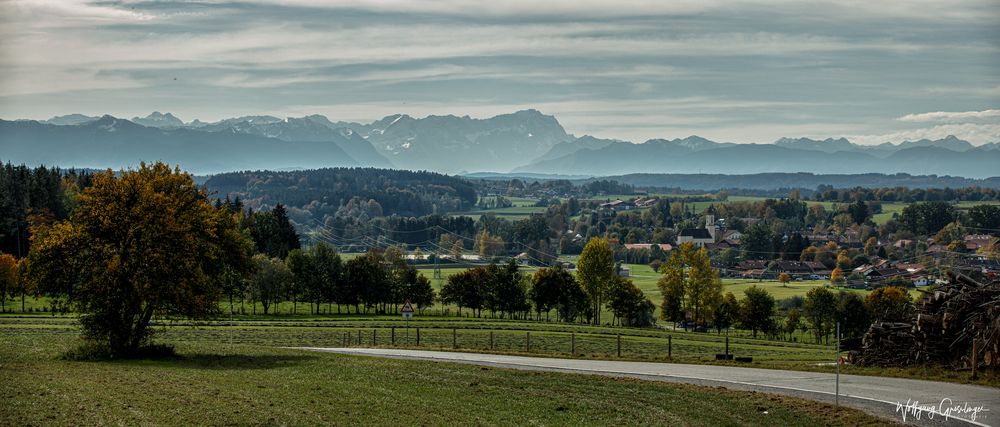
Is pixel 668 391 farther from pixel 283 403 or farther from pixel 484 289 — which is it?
pixel 484 289

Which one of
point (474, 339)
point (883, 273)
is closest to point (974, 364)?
point (474, 339)

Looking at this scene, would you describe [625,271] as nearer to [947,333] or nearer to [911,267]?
[911,267]

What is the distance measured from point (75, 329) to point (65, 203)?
2916 inches

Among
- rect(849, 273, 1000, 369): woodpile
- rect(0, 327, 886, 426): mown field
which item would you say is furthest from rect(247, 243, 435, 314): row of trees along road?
rect(849, 273, 1000, 369): woodpile

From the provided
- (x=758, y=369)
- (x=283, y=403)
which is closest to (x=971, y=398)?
(x=758, y=369)

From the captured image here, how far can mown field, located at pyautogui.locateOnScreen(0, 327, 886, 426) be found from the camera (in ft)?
76.9

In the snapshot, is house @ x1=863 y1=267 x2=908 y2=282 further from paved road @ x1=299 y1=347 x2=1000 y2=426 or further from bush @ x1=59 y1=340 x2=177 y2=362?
bush @ x1=59 y1=340 x2=177 y2=362

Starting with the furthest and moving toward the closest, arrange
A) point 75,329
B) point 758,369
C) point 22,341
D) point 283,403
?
point 75,329 → point 22,341 → point 758,369 → point 283,403

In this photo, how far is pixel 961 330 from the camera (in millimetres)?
32688

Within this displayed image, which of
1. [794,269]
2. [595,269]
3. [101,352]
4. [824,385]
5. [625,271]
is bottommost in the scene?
[625,271]

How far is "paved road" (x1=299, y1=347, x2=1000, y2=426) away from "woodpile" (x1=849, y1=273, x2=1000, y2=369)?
7.96 feet

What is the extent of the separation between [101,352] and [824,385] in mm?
25750

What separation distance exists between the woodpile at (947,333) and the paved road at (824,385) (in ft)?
7.96

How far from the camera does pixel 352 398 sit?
87.0 feet
